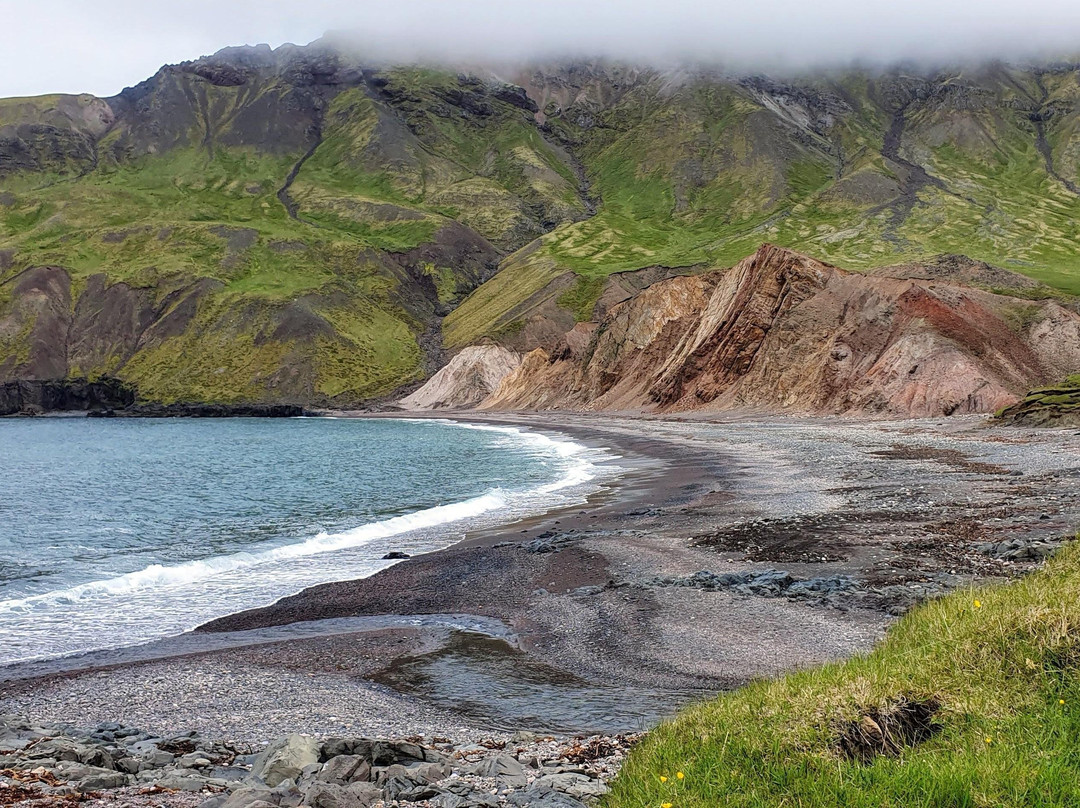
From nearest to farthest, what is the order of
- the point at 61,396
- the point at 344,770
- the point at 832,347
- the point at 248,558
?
the point at 344,770 → the point at 248,558 → the point at 832,347 → the point at 61,396

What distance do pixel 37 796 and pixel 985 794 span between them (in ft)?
24.6

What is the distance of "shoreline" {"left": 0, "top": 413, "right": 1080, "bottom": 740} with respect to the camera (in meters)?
11.7

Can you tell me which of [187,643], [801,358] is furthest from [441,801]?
[801,358]

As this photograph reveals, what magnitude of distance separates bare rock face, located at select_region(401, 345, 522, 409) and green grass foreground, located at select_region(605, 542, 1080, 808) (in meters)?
146

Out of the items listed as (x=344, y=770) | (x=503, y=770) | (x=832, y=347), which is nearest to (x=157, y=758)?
(x=344, y=770)

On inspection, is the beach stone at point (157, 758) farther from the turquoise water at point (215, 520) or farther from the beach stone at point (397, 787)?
the turquoise water at point (215, 520)

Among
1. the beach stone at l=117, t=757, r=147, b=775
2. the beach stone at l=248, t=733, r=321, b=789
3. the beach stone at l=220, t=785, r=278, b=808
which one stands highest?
the beach stone at l=220, t=785, r=278, b=808

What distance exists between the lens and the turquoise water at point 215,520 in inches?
746

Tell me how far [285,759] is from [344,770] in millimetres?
764

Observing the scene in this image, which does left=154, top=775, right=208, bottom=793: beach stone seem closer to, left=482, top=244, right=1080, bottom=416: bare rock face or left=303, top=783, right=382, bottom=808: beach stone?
left=303, top=783, right=382, bottom=808: beach stone

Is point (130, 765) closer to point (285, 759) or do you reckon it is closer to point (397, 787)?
point (285, 759)

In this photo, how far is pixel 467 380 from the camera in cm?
15900

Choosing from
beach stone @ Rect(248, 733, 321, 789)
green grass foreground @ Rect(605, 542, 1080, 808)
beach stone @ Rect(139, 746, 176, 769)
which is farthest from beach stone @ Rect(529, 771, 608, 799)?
beach stone @ Rect(139, 746, 176, 769)

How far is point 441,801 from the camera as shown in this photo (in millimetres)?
6680
